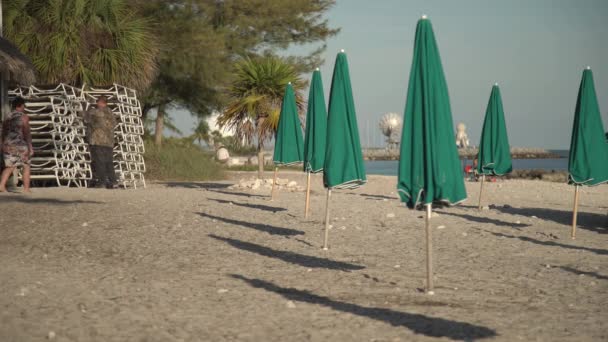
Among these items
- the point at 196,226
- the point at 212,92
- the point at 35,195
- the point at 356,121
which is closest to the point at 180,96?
the point at 212,92

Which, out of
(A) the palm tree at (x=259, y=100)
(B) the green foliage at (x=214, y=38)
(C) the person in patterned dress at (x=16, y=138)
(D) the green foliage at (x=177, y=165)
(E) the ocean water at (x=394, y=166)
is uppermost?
(B) the green foliage at (x=214, y=38)

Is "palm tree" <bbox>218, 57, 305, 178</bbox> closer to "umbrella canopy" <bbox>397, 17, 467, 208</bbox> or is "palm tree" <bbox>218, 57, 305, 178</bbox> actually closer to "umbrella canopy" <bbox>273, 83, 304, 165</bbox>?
"umbrella canopy" <bbox>273, 83, 304, 165</bbox>

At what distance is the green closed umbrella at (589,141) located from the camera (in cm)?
999

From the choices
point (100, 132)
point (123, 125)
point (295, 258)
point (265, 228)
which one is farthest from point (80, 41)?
point (295, 258)

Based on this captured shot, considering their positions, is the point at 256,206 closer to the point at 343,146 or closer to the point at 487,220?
the point at 487,220

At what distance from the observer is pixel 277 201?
15.2m

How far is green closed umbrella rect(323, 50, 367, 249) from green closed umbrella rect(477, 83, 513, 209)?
6372 millimetres

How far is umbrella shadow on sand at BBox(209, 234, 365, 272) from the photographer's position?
764 centimetres

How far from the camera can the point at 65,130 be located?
1680 cm

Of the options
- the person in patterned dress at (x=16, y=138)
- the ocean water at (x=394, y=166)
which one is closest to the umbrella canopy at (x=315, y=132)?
the person in patterned dress at (x=16, y=138)

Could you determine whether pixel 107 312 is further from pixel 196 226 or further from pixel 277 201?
pixel 277 201

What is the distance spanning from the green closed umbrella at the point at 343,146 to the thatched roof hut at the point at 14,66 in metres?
9.02

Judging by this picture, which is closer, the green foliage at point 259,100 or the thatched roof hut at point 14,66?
the thatched roof hut at point 14,66

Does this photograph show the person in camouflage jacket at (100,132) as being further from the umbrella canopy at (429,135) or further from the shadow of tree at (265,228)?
the umbrella canopy at (429,135)
